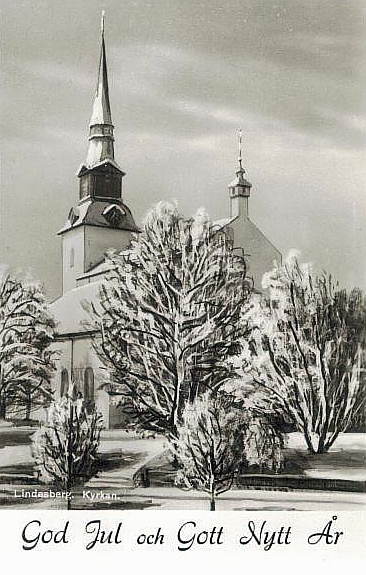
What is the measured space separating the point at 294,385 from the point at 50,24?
54.4 inches

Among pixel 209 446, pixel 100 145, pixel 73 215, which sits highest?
pixel 100 145

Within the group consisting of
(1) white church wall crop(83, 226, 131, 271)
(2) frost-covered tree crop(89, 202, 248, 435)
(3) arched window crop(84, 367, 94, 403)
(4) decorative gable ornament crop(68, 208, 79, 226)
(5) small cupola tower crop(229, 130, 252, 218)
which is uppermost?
(5) small cupola tower crop(229, 130, 252, 218)

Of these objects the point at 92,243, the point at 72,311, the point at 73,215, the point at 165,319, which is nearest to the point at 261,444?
the point at 165,319

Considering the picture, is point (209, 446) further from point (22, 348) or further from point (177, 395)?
point (22, 348)

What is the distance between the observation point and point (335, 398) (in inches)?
112

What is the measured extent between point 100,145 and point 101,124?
0.07 metres

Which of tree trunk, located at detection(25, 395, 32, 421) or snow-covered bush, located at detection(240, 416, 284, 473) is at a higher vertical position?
tree trunk, located at detection(25, 395, 32, 421)

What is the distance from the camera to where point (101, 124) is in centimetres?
276

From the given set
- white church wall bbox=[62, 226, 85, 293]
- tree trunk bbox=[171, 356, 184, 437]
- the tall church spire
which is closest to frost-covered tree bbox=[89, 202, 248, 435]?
tree trunk bbox=[171, 356, 184, 437]

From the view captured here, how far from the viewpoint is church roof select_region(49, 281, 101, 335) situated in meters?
2.76

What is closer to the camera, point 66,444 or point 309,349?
point 66,444

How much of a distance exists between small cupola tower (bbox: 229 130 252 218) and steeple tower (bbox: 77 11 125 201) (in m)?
0.40

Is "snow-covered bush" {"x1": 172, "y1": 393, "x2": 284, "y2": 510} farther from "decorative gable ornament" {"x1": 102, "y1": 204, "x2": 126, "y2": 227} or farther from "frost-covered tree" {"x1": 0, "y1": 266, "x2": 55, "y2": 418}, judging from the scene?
"decorative gable ornament" {"x1": 102, "y1": 204, "x2": 126, "y2": 227}

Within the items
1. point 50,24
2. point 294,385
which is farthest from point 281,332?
point 50,24
